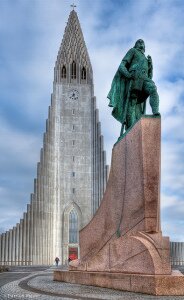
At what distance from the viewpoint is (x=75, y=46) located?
56781 millimetres

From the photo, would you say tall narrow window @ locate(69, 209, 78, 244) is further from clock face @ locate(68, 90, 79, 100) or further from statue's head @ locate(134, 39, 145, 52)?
statue's head @ locate(134, 39, 145, 52)

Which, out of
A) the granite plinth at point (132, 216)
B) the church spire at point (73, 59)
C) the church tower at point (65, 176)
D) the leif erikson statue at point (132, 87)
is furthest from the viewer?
the church spire at point (73, 59)

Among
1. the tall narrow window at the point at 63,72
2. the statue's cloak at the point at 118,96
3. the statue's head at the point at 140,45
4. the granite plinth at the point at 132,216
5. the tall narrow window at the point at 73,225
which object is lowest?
the tall narrow window at the point at 73,225

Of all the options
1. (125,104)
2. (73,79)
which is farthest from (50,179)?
(125,104)

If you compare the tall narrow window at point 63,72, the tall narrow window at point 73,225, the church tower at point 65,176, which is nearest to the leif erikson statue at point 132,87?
the church tower at point 65,176

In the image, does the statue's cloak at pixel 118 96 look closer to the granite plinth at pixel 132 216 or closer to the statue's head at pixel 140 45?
the statue's head at pixel 140 45

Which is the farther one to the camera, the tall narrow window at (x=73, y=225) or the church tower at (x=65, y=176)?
the tall narrow window at (x=73, y=225)

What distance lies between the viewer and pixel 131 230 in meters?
8.87

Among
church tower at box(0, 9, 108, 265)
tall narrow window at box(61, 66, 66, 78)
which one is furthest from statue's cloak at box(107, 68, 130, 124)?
tall narrow window at box(61, 66, 66, 78)

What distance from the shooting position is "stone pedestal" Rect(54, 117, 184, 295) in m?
7.62

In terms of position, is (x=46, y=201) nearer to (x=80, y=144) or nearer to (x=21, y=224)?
(x=21, y=224)

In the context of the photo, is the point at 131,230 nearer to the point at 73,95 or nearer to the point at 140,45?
the point at 140,45

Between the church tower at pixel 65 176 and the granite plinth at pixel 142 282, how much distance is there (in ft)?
130

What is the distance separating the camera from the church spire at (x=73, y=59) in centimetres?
5588
